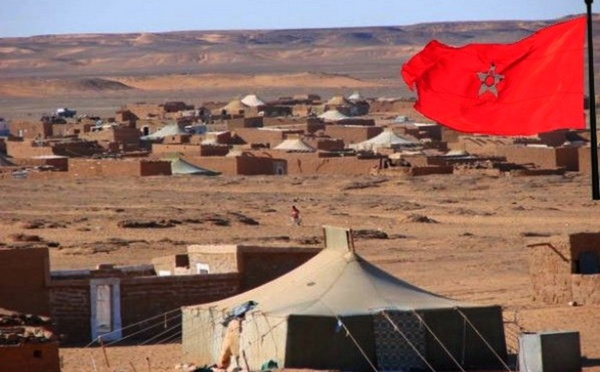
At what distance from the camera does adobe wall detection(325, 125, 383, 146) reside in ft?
220

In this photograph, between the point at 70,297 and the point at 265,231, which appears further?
the point at 265,231

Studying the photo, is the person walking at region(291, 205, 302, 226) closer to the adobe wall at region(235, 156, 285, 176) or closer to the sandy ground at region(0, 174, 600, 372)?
the sandy ground at region(0, 174, 600, 372)

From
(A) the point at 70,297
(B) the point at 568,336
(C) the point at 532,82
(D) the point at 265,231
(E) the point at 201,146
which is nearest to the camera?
(C) the point at 532,82

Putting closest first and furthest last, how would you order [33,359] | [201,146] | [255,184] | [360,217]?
1. [33,359]
2. [360,217]
3. [255,184]
4. [201,146]

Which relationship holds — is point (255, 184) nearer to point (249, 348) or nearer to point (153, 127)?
point (153, 127)

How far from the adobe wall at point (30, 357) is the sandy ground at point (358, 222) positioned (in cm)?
323

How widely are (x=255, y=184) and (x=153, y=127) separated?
24796 mm

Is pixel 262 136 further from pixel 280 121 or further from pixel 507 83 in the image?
pixel 507 83

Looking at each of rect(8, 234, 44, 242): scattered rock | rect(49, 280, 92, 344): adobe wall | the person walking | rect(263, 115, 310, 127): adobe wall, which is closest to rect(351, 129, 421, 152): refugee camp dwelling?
rect(263, 115, 310, 127): adobe wall

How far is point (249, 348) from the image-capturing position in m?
19.0

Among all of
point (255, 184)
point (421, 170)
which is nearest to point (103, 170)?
point (255, 184)

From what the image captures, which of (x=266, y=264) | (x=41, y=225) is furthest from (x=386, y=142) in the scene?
(x=266, y=264)

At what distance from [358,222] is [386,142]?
21.4 meters

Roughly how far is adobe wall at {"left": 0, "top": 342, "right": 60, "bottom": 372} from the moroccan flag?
15.9 ft
